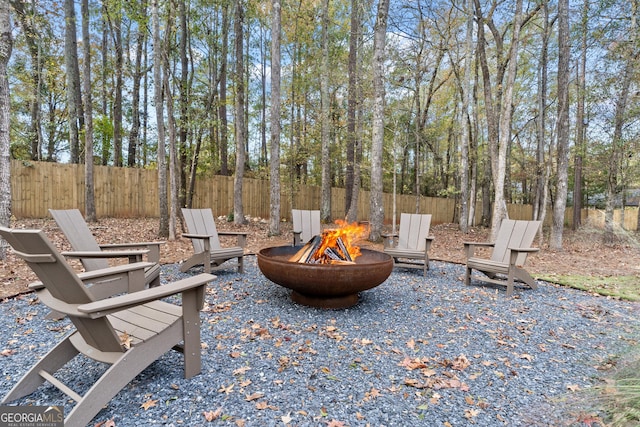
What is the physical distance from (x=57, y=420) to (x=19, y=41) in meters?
14.2

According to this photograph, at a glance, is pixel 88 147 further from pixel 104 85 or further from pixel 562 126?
pixel 562 126

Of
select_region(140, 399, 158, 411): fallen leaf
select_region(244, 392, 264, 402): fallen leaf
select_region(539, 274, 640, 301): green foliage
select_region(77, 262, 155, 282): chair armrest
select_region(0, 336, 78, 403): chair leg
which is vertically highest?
select_region(77, 262, 155, 282): chair armrest

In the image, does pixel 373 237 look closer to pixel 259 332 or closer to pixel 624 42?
pixel 259 332

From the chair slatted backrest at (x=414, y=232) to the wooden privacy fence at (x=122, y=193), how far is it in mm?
4084

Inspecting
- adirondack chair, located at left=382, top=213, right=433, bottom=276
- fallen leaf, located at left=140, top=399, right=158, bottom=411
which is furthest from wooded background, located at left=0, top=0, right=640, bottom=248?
fallen leaf, located at left=140, top=399, right=158, bottom=411

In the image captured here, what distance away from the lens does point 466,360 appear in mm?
2404

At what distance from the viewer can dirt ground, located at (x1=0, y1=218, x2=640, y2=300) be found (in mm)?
4746

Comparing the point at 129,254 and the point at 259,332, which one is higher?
the point at 129,254

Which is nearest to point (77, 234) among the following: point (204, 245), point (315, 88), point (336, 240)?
point (204, 245)

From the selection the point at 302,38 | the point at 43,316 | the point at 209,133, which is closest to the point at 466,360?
the point at 43,316

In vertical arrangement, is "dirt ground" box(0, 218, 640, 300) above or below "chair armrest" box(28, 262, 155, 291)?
below

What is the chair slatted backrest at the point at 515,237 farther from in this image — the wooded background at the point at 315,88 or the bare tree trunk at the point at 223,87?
the bare tree trunk at the point at 223,87

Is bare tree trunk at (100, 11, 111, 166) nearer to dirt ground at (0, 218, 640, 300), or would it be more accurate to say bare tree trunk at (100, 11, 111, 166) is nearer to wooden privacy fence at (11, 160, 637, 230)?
wooden privacy fence at (11, 160, 637, 230)

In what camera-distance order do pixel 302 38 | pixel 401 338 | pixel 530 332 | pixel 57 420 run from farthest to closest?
pixel 302 38 → pixel 530 332 → pixel 401 338 → pixel 57 420
